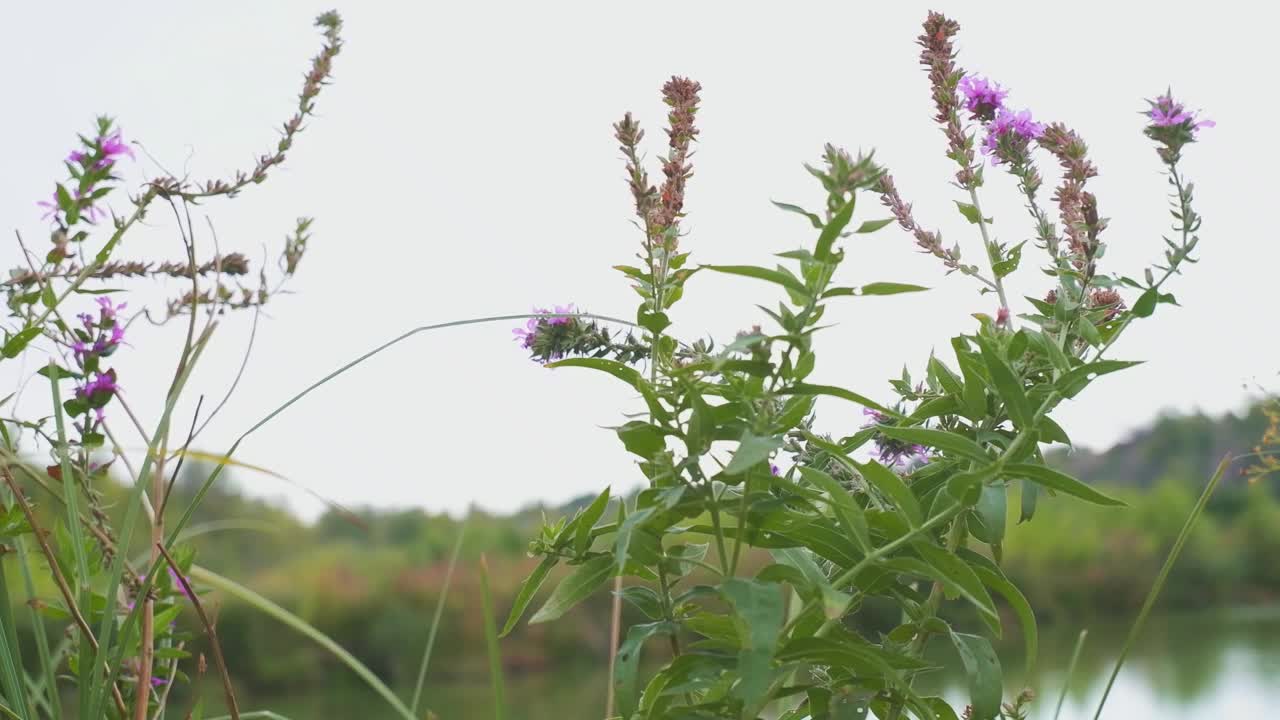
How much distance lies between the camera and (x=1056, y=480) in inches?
34.6

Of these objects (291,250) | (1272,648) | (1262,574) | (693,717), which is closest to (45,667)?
(291,250)

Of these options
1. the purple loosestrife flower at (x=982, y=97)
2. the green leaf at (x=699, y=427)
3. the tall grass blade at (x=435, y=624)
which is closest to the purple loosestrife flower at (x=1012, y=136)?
the purple loosestrife flower at (x=982, y=97)

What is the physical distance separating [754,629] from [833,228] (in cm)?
29

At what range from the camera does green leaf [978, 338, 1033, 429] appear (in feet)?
2.83

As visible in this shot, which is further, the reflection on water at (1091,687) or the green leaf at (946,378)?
the reflection on water at (1091,687)

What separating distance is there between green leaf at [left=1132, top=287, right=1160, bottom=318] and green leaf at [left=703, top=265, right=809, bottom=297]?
1.28ft

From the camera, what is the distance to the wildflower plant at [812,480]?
770mm

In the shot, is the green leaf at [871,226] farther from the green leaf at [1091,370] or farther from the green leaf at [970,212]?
the green leaf at [970,212]

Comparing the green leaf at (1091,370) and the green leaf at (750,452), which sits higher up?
the green leaf at (1091,370)

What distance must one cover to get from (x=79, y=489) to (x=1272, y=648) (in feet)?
33.7

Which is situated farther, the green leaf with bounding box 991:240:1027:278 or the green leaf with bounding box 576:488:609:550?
the green leaf with bounding box 991:240:1027:278

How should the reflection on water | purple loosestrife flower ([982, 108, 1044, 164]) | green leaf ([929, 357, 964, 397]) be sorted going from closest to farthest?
green leaf ([929, 357, 964, 397]), purple loosestrife flower ([982, 108, 1044, 164]), the reflection on water

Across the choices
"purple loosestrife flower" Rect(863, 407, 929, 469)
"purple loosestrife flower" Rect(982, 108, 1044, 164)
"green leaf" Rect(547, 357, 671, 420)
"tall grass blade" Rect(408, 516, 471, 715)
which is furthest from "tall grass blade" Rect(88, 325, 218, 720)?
"purple loosestrife flower" Rect(982, 108, 1044, 164)

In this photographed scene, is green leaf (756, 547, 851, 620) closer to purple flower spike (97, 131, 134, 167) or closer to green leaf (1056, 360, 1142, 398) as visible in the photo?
green leaf (1056, 360, 1142, 398)
